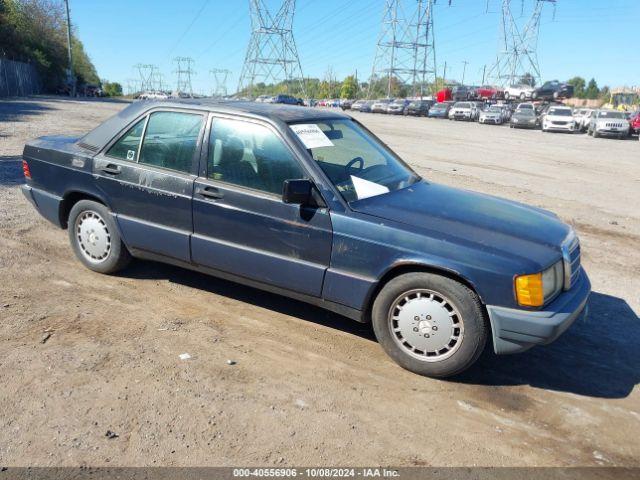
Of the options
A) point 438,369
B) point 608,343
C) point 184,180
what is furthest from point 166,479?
point 608,343

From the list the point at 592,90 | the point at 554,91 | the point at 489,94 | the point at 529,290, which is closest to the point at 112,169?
the point at 529,290

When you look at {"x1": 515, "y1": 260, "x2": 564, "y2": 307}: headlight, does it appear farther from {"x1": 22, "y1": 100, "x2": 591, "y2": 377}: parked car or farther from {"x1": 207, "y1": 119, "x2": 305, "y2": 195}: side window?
{"x1": 207, "y1": 119, "x2": 305, "y2": 195}: side window

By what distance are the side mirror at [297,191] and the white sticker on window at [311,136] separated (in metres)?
0.45

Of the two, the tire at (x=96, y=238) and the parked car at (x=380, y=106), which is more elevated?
the parked car at (x=380, y=106)

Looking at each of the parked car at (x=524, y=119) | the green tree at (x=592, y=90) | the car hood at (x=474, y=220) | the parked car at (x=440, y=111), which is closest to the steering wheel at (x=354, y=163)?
the car hood at (x=474, y=220)

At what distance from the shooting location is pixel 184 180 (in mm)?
4273

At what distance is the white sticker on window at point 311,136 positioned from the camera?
13.3ft

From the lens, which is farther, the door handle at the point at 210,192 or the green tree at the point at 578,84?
the green tree at the point at 578,84

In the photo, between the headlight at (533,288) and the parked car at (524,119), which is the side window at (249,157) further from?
the parked car at (524,119)

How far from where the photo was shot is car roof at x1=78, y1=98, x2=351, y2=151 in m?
4.21

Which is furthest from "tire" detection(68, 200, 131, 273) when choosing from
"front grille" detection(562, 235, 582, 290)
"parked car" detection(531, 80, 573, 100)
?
"parked car" detection(531, 80, 573, 100)

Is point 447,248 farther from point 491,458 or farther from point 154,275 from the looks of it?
point 154,275

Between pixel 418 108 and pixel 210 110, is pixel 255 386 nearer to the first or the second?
pixel 210 110

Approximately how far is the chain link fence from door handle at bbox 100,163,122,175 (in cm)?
4170
